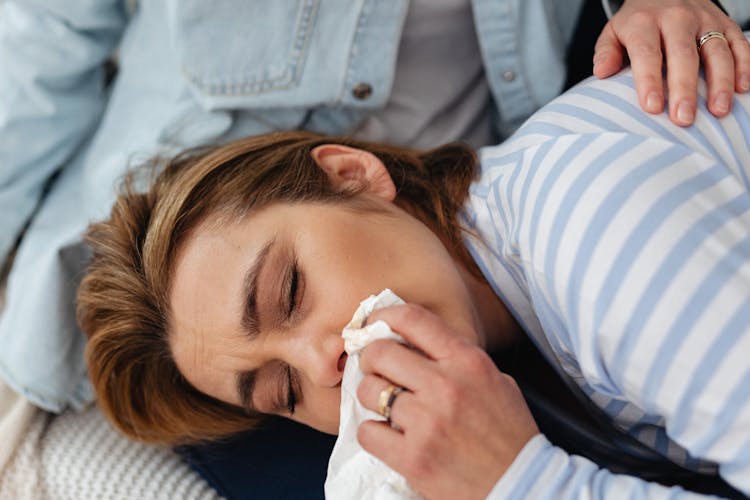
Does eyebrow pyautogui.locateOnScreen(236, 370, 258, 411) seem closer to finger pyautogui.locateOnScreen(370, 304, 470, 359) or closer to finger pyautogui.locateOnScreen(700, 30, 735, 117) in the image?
finger pyautogui.locateOnScreen(370, 304, 470, 359)

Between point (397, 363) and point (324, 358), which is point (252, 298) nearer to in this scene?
point (324, 358)

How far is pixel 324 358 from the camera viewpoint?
96 centimetres

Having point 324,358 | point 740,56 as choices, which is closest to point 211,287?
point 324,358

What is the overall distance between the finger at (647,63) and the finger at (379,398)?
45 centimetres

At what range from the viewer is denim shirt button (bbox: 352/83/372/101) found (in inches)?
52.2

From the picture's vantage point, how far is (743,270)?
2.55ft

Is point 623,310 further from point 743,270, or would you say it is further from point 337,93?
point 337,93

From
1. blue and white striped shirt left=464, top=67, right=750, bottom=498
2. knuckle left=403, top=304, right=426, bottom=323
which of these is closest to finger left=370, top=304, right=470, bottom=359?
knuckle left=403, top=304, right=426, bottom=323

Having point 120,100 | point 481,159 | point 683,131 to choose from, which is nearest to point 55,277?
point 120,100

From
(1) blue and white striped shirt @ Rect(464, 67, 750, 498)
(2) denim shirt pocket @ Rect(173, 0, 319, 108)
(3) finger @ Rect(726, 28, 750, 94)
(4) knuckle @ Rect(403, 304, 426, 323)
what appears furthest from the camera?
(2) denim shirt pocket @ Rect(173, 0, 319, 108)

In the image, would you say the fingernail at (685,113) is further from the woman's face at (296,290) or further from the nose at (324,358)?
the nose at (324,358)

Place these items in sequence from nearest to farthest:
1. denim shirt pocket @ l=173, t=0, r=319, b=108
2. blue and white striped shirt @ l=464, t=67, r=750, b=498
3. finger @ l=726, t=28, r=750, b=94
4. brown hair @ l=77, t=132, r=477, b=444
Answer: blue and white striped shirt @ l=464, t=67, r=750, b=498 < finger @ l=726, t=28, r=750, b=94 < brown hair @ l=77, t=132, r=477, b=444 < denim shirt pocket @ l=173, t=0, r=319, b=108

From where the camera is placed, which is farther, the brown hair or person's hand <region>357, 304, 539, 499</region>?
the brown hair

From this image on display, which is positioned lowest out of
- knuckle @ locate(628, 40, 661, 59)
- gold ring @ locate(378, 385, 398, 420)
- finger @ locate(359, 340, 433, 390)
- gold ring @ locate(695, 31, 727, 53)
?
gold ring @ locate(378, 385, 398, 420)
